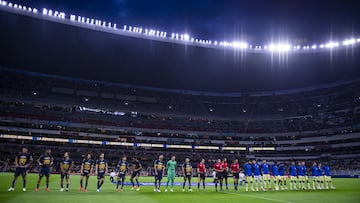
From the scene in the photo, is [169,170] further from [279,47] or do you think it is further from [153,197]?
[279,47]

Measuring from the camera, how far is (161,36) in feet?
161

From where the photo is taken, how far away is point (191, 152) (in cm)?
6606

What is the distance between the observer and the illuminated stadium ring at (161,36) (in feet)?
132

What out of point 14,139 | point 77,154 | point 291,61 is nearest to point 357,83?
point 291,61

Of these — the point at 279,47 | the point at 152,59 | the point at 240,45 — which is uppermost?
the point at 240,45

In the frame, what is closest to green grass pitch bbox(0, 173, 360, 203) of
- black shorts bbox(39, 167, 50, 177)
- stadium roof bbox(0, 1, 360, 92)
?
black shorts bbox(39, 167, 50, 177)

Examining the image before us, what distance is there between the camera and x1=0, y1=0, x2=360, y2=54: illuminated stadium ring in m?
40.3

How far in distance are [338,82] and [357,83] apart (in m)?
4.93

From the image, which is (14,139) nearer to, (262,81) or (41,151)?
(41,151)

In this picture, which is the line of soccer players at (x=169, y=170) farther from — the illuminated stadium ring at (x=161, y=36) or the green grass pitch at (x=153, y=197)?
the illuminated stadium ring at (x=161, y=36)

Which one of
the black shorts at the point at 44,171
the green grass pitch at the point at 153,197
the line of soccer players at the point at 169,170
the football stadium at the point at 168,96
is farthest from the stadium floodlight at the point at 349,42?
the black shorts at the point at 44,171

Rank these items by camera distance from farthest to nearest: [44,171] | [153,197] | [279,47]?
1. [279,47]
2. [44,171]
3. [153,197]

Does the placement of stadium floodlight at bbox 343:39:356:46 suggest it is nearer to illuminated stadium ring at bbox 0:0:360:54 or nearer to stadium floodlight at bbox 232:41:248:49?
illuminated stadium ring at bbox 0:0:360:54

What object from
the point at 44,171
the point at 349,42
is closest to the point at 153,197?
the point at 44,171
